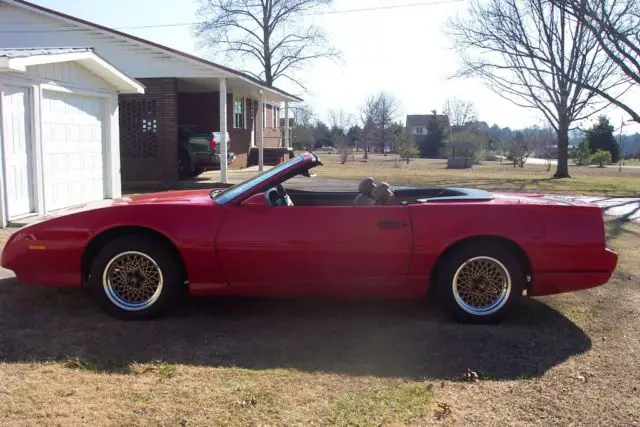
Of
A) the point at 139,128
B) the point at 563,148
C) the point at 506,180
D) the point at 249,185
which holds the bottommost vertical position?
the point at 506,180

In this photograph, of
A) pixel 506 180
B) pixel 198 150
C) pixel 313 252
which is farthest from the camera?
pixel 506 180

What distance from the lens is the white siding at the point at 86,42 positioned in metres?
16.7

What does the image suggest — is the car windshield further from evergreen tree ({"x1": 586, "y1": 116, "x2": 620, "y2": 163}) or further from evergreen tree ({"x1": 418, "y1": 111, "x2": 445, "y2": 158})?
evergreen tree ({"x1": 418, "y1": 111, "x2": 445, "y2": 158})

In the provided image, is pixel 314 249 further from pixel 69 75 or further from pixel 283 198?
pixel 69 75

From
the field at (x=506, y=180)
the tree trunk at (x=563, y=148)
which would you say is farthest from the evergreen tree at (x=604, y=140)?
the tree trunk at (x=563, y=148)

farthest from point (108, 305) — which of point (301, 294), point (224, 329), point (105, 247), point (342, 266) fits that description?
point (342, 266)

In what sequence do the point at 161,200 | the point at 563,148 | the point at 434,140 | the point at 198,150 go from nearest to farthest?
the point at 161,200 → the point at 198,150 → the point at 563,148 → the point at 434,140

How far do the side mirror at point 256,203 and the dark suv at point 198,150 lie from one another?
1409 centimetres

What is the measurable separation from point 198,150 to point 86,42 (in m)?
4.51

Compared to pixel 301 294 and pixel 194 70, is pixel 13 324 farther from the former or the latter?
pixel 194 70

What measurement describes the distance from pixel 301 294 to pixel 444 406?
1729 mm

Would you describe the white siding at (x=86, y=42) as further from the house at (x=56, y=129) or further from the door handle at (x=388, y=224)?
the door handle at (x=388, y=224)

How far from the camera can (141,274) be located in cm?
464

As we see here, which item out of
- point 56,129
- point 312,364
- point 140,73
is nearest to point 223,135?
point 140,73
